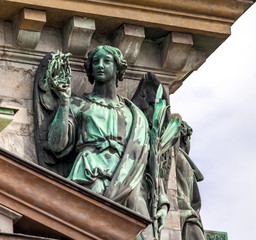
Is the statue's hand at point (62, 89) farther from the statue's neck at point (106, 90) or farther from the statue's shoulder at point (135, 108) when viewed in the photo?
the statue's shoulder at point (135, 108)

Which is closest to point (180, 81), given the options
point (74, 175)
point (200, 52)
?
point (200, 52)

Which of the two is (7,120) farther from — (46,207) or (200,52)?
(200,52)

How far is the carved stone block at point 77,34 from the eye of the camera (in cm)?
2327

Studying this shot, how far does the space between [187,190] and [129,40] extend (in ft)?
5.08

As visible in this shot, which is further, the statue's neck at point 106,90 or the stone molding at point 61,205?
the statue's neck at point 106,90

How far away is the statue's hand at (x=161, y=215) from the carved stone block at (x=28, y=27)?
1929 millimetres

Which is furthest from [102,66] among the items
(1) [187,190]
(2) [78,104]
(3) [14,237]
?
(3) [14,237]

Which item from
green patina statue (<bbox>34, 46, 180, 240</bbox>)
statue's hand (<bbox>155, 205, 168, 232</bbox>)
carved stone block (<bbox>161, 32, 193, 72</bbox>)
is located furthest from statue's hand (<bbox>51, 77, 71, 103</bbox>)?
carved stone block (<bbox>161, 32, 193, 72</bbox>)

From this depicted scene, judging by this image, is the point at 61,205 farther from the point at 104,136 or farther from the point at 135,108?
Answer: the point at 135,108

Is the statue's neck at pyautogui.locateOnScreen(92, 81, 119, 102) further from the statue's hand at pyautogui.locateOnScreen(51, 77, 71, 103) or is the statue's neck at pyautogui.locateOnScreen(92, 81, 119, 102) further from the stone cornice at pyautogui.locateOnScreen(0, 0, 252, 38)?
the stone cornice at pyautogui.locateOnScreen(0, 0, 252, 38)

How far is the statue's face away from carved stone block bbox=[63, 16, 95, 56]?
462 millimetres

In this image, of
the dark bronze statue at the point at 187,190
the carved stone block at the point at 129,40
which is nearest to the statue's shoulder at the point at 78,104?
the carved stone block at the point at 129,40

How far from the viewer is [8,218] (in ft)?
69.1

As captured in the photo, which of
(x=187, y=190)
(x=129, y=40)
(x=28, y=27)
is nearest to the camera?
(x=28, y=27)
